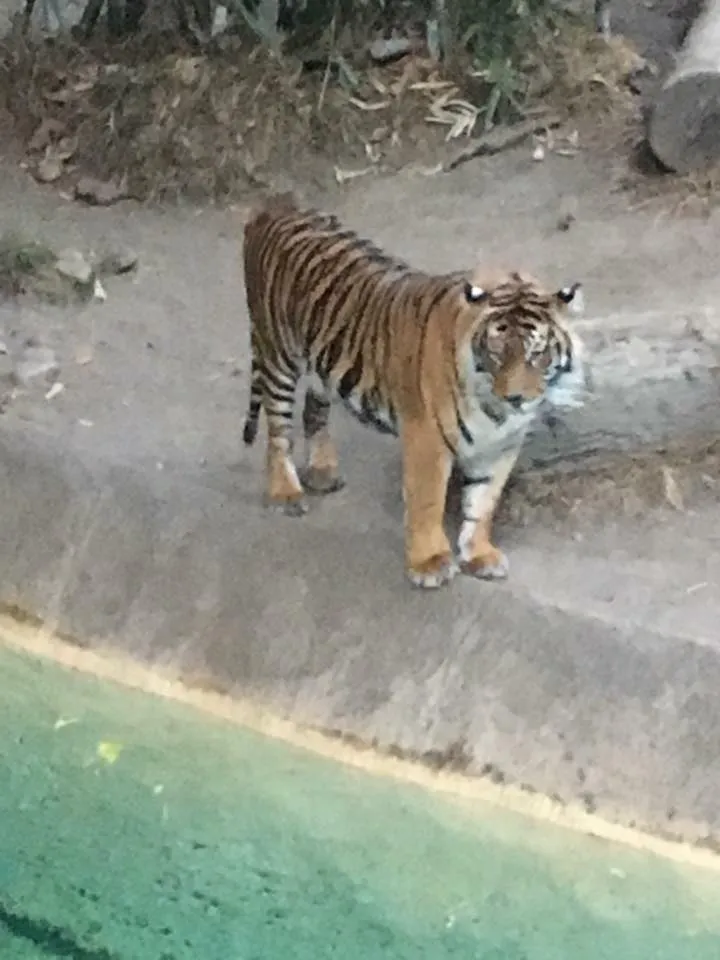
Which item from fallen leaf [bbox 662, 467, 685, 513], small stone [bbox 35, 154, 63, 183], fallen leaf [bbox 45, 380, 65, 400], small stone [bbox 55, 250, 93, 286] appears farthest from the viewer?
small stone [bbox 35, 154, 63, 183]

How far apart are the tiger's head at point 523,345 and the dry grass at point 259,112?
8.34 feet

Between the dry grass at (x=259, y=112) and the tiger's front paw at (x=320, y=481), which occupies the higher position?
the tiger's front paw at (x=320, y=481)

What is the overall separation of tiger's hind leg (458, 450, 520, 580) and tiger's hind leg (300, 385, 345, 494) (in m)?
0.38

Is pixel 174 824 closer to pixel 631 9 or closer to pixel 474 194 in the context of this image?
pixel 474 194

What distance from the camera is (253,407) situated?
3.07 meters

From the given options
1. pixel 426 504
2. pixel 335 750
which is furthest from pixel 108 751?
pixel 426 504

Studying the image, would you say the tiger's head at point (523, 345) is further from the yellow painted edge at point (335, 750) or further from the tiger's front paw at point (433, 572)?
the yellow painted edge at point (335, 750)

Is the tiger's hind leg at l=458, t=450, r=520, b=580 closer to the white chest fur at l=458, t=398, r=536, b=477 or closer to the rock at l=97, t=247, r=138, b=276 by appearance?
the white chest fur at l=458, t=398, r=536, b=477

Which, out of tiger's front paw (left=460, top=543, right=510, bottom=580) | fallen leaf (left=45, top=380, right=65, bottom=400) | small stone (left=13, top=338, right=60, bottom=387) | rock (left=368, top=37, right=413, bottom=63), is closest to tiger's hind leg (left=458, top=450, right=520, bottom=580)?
tiger's front paw (left=460, top=543, right=510, bottom=580)

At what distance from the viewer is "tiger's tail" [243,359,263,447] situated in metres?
2.95

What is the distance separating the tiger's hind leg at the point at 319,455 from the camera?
302 centimetres

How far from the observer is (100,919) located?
2.25m

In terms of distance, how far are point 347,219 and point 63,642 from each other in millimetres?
2117

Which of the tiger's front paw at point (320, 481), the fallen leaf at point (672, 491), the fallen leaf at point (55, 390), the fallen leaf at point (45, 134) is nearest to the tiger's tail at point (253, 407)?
the tiger's front paw at point (320, 481)
